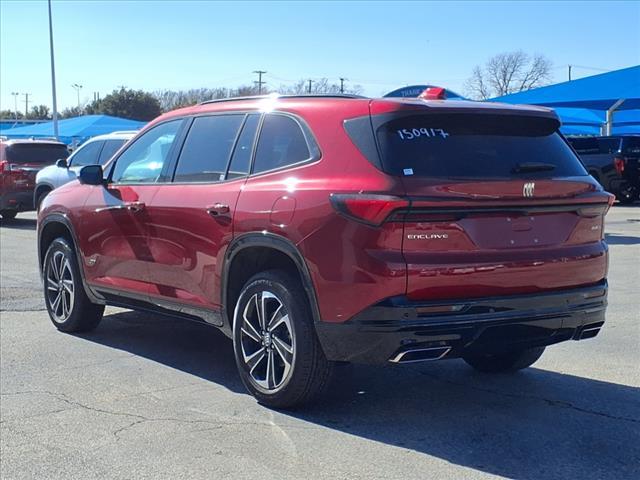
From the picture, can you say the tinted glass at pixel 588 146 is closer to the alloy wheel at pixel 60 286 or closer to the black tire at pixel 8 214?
the black tire at pixel 8 214

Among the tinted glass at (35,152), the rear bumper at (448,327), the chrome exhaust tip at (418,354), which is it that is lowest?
the chrome exhaust tip at (418,354)

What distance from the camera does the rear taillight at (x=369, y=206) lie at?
14.3ft

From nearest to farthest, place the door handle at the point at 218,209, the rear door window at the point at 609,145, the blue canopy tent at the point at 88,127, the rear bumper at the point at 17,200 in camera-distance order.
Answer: the door handle at the point at 218,209 → the rear bumper at the point at 17,200 → the rear door window at the point at 609,145 → the blue canopy tent at the point at 88,127

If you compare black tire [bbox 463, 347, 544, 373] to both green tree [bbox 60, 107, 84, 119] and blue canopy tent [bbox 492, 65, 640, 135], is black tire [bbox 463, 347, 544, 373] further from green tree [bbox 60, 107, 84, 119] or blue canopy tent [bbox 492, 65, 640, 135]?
green tree [bbox 60, 107, 84, 119]

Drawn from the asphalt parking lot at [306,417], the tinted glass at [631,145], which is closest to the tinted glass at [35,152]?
the asphalt parking lot at [306,417]

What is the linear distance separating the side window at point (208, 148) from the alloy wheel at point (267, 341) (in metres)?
1.02

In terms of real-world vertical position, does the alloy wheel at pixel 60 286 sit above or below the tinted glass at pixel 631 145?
below

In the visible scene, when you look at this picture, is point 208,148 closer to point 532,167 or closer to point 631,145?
point 532,167

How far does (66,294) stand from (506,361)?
397 centimetres

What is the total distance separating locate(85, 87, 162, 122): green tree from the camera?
77250 mm

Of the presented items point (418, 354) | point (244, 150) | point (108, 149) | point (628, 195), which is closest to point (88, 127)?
point (628, 195)

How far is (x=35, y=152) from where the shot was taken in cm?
1848

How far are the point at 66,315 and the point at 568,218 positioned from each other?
15.1 ft

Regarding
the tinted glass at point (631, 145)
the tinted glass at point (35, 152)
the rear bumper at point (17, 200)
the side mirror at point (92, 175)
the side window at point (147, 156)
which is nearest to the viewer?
the side window at point (147, 156)
